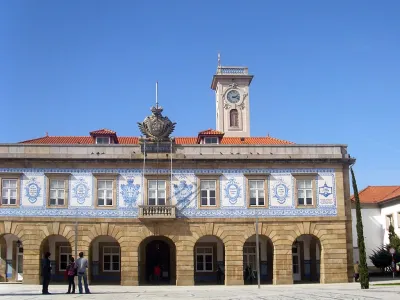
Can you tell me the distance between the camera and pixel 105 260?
35688 mm

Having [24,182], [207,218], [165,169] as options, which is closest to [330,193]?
[207,218]

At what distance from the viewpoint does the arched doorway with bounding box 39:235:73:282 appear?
35.0 m

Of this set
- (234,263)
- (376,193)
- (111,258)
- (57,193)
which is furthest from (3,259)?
(376,193)

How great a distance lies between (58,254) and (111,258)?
297 cm

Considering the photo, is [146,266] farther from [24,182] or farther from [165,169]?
[24,182]

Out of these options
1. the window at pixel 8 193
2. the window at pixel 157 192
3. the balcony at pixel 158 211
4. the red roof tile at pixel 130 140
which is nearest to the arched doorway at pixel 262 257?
the balcony at pixel 158 211

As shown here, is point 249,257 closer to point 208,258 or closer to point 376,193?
point 208,258

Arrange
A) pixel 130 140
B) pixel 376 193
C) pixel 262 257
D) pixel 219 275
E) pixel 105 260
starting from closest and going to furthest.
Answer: pixel 219 275 → pixel 105 260 → pixel 262 257 → pixel 130 140 → pixel 376 193

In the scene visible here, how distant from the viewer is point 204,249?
36281mm


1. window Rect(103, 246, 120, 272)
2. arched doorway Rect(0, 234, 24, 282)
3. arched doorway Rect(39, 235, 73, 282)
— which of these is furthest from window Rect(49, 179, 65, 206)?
window Rect(103, 246, 120, 272)

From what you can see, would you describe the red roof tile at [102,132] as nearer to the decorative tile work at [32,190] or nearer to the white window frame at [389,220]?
the decorative tile work at [32,190]

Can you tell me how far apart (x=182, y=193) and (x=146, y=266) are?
548cm

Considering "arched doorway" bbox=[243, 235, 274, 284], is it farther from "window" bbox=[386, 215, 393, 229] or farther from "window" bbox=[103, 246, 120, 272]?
"window" bbox=[386, 215, 393, 229]

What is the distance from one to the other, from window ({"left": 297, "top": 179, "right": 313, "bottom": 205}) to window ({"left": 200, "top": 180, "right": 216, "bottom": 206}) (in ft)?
15.2
